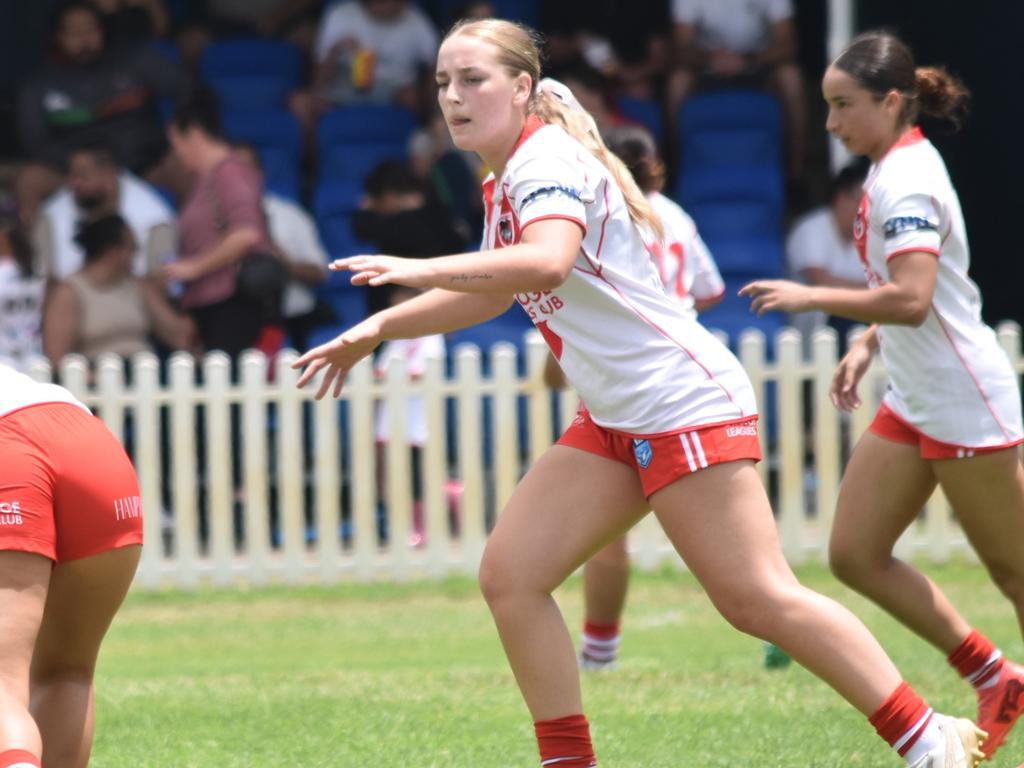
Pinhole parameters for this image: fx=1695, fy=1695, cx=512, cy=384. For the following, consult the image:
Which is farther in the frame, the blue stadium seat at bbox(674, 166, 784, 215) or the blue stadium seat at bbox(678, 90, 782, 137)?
the blue stadium seat at bbox(678, 90, 782, 137)

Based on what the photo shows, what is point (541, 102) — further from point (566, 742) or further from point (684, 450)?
point (566, 742)

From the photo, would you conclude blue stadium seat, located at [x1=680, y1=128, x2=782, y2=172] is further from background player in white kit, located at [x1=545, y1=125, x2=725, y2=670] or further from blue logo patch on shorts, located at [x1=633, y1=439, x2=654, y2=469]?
blue logo patch on shorts, located at [x1=633, y1=439, x2=654, y2=469]

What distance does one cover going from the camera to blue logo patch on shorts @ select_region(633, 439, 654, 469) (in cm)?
425

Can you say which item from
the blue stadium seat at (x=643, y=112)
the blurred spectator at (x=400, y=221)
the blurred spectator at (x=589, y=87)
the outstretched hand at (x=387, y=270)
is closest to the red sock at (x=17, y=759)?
the outstretched hand at (x=387, y=270)

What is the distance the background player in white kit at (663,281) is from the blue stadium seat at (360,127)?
6.08 metres

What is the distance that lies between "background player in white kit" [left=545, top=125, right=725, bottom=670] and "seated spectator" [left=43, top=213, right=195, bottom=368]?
4.46 m

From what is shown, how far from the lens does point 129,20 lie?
12883 mm

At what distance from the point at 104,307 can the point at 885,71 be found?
6.41 meters

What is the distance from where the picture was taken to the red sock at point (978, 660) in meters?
5.23

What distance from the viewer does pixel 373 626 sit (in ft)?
28.5

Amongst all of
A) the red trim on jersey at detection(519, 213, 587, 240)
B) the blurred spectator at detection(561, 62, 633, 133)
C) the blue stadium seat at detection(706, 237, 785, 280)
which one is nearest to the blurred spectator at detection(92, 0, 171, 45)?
the blurred spectator at detection(561, 62, 633, 133)

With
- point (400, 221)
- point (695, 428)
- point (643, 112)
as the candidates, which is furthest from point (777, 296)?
point (643, 112)

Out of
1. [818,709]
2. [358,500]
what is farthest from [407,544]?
[818,709]

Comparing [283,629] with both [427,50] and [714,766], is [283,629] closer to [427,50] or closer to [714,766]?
[714,766]
